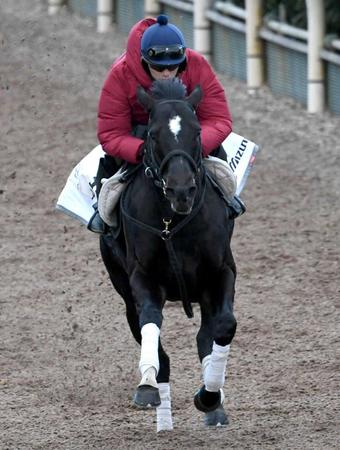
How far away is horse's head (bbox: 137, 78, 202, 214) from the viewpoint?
6.15 meters

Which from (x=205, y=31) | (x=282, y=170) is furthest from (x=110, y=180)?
(x=205, y=31)

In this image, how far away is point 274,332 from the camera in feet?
28.9

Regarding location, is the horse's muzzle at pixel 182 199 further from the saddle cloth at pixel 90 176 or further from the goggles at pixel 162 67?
the saddle cloth at pixel 90 176

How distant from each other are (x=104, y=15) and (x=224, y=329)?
10844 millimetres

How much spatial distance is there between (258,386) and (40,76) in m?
8.51

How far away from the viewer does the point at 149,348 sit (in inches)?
257

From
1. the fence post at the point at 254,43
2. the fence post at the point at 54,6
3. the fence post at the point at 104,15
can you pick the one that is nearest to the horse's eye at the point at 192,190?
the fence post at the point at 254,43

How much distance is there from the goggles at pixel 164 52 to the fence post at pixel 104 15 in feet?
34.4

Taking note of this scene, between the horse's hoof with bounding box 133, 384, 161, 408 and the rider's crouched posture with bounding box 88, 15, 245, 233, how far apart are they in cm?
104

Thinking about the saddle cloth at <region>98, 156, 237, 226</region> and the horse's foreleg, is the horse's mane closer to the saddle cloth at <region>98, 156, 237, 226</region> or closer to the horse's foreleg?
the saddle cloth at <region>98, 156, 237, 226</region>

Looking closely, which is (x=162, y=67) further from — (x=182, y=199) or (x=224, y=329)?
(x=224, y=329)

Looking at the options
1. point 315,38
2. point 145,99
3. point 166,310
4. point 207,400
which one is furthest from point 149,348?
point 315,38

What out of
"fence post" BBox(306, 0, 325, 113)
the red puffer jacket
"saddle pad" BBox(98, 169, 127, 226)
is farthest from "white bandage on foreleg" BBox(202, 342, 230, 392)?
"fence post" BBox(306, 0, 325, 113)

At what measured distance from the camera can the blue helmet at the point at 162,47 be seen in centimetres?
668
